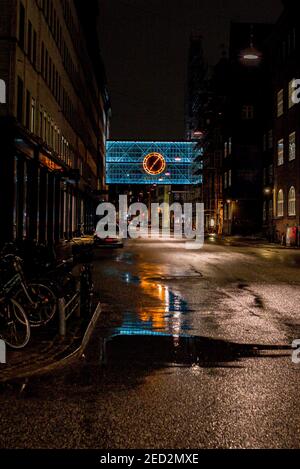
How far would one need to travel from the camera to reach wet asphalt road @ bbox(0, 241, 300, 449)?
515cm

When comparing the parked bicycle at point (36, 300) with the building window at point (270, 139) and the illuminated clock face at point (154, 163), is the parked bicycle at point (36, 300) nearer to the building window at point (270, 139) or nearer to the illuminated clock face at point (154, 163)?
the illuminated clock face at point (154, 163)

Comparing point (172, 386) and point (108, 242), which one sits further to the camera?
point (108, 242)

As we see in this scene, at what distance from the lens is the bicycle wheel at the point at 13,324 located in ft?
27.9

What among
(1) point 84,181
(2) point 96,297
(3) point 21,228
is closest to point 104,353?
(2) point 96,297

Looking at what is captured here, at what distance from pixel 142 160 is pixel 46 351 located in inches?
4378

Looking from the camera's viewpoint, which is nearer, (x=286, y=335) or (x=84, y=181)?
(x=286, y=335)

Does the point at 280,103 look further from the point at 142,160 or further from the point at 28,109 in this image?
the point at 142,160

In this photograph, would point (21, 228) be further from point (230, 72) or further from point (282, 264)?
point (230, 72)

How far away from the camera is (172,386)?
6.82 m

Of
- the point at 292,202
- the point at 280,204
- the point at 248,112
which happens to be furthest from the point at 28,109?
the point at 248,112

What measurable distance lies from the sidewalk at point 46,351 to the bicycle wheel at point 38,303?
19cm

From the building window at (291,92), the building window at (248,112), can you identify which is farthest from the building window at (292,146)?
the building window at (248,112)

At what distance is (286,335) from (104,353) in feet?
10.9

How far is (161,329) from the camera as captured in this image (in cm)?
1056
